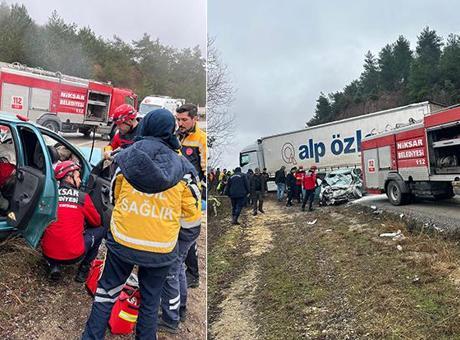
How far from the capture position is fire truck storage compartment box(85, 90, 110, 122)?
10.3 ft

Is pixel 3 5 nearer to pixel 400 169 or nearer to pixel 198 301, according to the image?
pixel 198 301

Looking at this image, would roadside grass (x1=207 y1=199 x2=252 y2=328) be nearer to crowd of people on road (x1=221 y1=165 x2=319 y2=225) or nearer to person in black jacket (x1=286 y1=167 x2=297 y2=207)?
crowd of people on road (x1=221 y1=165 x2=319 y2=225)

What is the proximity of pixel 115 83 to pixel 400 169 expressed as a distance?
3417mm

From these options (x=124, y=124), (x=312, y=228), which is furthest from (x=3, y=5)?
(x=312, y=228)

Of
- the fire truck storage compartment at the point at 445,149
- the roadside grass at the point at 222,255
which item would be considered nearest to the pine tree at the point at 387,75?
the fire truck storage compartment at the point at 445,149

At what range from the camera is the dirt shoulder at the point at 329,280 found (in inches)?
68.9

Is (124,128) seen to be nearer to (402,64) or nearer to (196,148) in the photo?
(196,148)

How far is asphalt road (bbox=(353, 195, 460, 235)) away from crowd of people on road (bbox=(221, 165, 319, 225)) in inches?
26.7

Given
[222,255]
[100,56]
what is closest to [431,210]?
[222,255]

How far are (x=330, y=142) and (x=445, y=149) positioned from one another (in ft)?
3.96

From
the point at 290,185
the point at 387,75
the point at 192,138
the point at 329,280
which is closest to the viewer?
the point at 192,138

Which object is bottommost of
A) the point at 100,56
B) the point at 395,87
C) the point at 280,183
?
the point at 280,183

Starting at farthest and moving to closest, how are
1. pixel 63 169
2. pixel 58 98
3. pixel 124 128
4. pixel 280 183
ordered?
pixel 280 183, pixel 58 98, pixel 63 169, pixel 124 128

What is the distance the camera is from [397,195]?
4.76m
